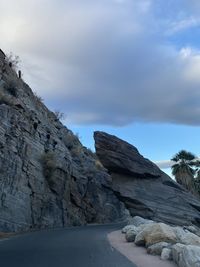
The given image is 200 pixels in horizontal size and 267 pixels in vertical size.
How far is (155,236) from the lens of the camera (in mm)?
19297

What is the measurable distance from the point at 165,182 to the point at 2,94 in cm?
3492

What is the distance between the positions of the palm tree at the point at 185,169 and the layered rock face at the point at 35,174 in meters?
15.9

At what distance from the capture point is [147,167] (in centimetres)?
6819

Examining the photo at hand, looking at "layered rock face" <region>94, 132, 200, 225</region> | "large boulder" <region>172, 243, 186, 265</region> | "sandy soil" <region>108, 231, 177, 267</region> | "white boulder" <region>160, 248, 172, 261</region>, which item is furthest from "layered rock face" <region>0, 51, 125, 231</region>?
"large boulder" <region>172, 243, 186, 265</region>

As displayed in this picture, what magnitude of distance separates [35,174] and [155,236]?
66.5ft

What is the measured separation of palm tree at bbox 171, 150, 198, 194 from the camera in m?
67.2

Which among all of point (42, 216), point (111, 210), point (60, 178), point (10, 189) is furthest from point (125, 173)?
point (10, 189)

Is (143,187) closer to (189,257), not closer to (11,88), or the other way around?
(11,88)

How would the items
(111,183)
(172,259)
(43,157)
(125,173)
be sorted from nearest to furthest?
1. (172,259)
2. (43,157)
3. (111,183)
4. (125,173)

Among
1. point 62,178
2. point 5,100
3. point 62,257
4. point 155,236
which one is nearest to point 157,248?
point 155,236

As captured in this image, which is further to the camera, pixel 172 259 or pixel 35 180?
pixel 35 180

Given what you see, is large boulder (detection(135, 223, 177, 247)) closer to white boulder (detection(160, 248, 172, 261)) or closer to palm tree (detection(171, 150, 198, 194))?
white boulder (detection(160, 248, 172, 261))

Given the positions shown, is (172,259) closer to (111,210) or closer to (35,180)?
(35,180)

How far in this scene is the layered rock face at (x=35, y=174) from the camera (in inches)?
1326
